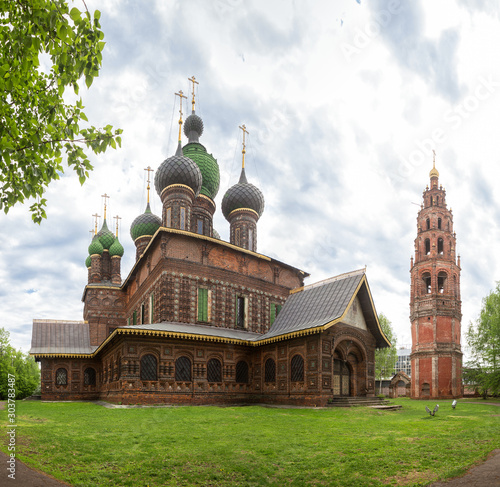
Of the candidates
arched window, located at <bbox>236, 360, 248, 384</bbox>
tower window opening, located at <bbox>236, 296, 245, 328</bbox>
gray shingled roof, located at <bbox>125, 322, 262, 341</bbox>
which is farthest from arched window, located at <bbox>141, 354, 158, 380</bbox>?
tower window opening, located at <bbox>236, 296, 245, 328</bbox>

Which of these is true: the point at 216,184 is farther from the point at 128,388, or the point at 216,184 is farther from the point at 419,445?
the point at 419,445

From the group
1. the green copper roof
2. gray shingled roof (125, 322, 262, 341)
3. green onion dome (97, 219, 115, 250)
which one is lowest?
gray shingled roof (125, 322, 262, 341)

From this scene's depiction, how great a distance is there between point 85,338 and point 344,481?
31.2 m

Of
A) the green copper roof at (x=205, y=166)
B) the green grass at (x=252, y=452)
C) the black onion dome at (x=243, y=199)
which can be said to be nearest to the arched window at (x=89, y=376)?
the black onion dome at (x=243, y=199)

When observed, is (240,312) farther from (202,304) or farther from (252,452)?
(252,452)

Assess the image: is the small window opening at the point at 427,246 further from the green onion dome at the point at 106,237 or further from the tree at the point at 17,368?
the tree at the point at 17,368

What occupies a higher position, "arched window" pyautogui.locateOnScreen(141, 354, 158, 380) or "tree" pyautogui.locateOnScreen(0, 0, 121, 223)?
"tree" pyautogui.locateOnScreen(0, 0, 121, 223)

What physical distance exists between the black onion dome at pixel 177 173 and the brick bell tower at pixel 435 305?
2837 cm

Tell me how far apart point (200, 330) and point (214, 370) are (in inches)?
84.0

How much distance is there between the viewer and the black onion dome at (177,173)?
29141mm

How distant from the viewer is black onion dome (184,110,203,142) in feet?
119

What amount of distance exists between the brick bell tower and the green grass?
112 ft

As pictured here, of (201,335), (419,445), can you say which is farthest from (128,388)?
(419,445)

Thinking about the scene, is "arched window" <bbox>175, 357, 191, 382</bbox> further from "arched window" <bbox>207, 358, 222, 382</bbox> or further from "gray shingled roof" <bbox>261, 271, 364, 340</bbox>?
"gray shingled roof" <bbox>261, 271, 364, 340</bbox>
